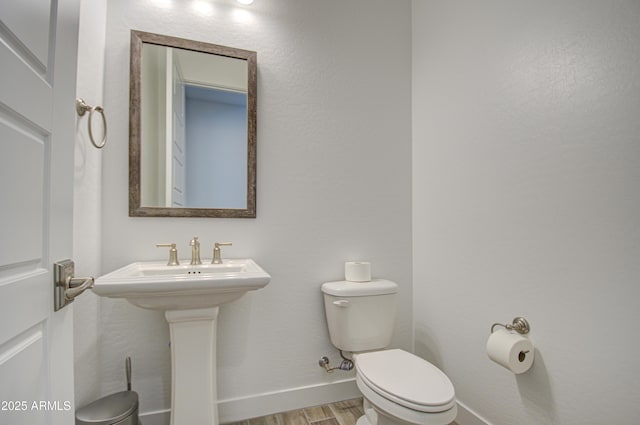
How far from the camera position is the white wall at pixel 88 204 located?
4.03 feet

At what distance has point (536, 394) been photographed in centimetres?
121

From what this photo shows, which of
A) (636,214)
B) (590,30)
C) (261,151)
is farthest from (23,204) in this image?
(590,30)

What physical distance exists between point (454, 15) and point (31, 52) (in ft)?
6.20

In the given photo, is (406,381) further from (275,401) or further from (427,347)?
(275,401)

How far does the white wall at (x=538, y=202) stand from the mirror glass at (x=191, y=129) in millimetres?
1129

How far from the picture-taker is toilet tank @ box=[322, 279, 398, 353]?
5.34ft

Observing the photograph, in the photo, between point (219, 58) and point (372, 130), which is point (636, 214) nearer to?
point (372, 130)

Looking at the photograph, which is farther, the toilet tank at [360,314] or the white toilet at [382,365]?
the toilet tank at [360,314]

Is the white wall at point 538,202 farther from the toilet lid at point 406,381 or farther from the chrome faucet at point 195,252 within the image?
the chrome faucet at point 195,252

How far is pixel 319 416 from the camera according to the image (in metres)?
1.66

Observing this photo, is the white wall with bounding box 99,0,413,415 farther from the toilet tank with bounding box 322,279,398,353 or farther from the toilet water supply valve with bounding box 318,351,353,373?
the toilet tank with bounding box 322,279,398,353

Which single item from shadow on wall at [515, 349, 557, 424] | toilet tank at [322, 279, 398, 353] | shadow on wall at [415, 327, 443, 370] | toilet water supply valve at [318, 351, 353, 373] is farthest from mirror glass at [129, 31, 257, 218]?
shadow on wall at [515, 349, 557, 424]

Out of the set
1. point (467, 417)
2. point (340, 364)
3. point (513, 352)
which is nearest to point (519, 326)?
point (513, 352)

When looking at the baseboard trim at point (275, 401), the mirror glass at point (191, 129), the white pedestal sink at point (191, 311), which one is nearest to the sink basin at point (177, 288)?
the white pedestal sink at point (191, 311)
